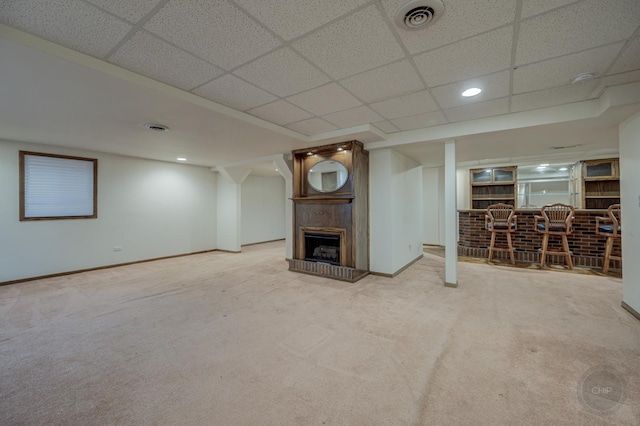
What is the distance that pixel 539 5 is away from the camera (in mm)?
1519

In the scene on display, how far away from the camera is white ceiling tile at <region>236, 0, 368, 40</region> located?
1.50 m

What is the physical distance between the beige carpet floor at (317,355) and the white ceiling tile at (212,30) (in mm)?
2336

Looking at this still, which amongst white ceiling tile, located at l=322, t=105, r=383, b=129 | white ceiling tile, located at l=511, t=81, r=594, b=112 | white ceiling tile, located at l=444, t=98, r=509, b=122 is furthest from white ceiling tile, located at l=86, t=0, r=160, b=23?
white ceiling tile, located at l=511, t=81, r=594, b=112

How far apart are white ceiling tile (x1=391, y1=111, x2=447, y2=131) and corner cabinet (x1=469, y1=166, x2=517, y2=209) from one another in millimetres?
4226

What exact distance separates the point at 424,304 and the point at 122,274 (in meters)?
4.98

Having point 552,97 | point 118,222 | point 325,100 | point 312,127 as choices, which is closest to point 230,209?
point 118,222

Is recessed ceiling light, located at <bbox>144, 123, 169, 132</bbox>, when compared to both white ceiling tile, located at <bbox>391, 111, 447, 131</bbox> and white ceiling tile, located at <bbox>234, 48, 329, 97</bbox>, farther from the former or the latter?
white ceiling tile, located at <bbox>391, 111, 447, 131</bbox>

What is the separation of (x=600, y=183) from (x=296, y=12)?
309 inches

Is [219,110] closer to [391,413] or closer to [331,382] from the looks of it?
[331,382]

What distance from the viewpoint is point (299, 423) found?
144cm

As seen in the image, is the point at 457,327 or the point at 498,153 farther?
the point at 498,153

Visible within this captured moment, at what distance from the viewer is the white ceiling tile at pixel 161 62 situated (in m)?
1.85

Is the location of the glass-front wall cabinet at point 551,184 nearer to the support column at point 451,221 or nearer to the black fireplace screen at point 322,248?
the support column at point 451,221

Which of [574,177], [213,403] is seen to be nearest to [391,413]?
[213,403]
